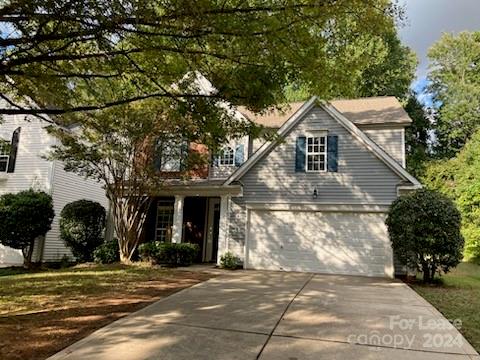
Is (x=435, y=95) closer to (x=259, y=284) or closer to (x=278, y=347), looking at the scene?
(x=259, y=284)

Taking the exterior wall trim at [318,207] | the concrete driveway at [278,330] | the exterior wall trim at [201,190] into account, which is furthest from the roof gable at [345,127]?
the concrete driveway at [278,330]

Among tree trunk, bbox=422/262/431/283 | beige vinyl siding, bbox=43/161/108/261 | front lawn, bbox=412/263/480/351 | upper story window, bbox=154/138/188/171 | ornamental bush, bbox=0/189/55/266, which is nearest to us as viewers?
front lawn, bbox=412/263/480/351

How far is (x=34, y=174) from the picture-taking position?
16.1 m

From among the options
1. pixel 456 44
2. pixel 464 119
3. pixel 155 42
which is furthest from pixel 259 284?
pixel 456 44

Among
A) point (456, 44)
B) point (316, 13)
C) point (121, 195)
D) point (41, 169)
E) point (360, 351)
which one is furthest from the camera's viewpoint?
point (456, 44)

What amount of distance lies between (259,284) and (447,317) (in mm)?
4378

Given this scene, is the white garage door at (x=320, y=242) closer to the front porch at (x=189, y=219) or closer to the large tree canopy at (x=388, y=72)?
the front porch at (x=189, y=219)

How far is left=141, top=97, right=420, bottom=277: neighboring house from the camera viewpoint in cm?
1231

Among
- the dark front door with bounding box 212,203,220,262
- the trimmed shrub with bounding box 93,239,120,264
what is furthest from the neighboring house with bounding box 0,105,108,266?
the dark front door with bounding box 212,203,220,262

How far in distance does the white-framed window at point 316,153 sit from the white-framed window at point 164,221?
20.5 feet

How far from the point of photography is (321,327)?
5551 mm

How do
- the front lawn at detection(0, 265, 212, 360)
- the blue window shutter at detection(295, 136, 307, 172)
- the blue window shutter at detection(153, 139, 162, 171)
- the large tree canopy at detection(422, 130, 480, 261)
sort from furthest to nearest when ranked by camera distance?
the large tree canopy at detection(422, 130, 480, 261) < the blue window shutter at detection(295, 136, 307, 172) < the blue window shutter at detection(153, 139, 162, 171) < the front lawn at detection(0, 265, 212, 360)

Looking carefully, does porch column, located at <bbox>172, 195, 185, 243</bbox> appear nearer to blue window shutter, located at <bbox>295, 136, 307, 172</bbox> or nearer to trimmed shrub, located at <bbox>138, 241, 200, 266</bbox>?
trimmed shrub, located at <bbox>138, 241, 200, 266</bbox>

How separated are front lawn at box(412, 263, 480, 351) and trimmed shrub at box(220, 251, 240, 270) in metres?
5.78
